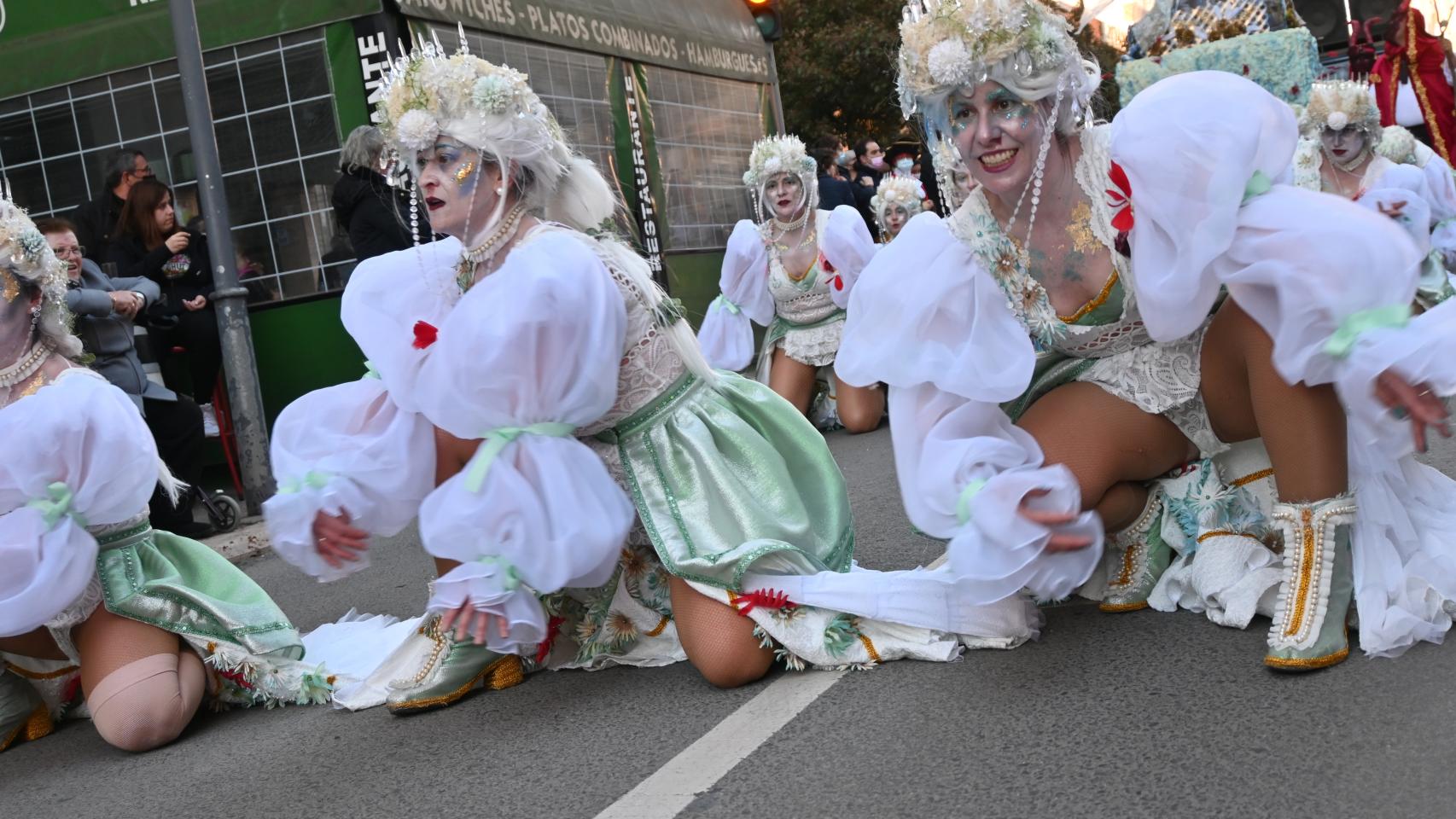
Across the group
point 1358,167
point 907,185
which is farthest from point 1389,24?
point 1358,167

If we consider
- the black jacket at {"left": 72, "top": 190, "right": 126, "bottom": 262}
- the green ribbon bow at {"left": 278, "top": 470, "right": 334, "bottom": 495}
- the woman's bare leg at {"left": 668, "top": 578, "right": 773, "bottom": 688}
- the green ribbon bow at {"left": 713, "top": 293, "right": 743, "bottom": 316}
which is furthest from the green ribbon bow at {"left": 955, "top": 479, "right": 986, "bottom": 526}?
the black jacket at {"left": 72, "top": 190, "right": 126, "bottom": 262}

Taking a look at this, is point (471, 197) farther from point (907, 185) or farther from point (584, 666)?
point (907, 185)

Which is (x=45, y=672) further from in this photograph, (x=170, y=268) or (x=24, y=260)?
(x=170, y=268)

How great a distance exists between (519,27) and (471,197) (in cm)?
687

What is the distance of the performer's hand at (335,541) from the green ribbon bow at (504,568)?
43 centimetres

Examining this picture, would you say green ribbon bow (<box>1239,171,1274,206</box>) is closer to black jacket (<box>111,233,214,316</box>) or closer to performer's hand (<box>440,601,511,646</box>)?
performer's hand (<box>440,601,511,646</box>)

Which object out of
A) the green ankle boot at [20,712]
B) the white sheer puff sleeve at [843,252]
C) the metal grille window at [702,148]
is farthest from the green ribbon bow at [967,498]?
the metal grille window at [702,148]

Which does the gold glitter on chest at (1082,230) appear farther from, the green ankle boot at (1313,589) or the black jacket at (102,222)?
the black jacket at (102,222)

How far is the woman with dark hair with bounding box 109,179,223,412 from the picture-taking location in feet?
25.8

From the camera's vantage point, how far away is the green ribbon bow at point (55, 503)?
3572mm

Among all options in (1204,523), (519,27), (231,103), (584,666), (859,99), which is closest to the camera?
(1204,523)

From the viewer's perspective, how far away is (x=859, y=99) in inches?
924

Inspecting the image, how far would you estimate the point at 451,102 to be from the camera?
143 inches

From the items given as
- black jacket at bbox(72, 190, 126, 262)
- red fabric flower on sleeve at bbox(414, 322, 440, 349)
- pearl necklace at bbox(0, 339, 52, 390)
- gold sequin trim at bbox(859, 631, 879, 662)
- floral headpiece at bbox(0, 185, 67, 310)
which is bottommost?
gold sequin trim at bbox(859, 631, 879, 662)
